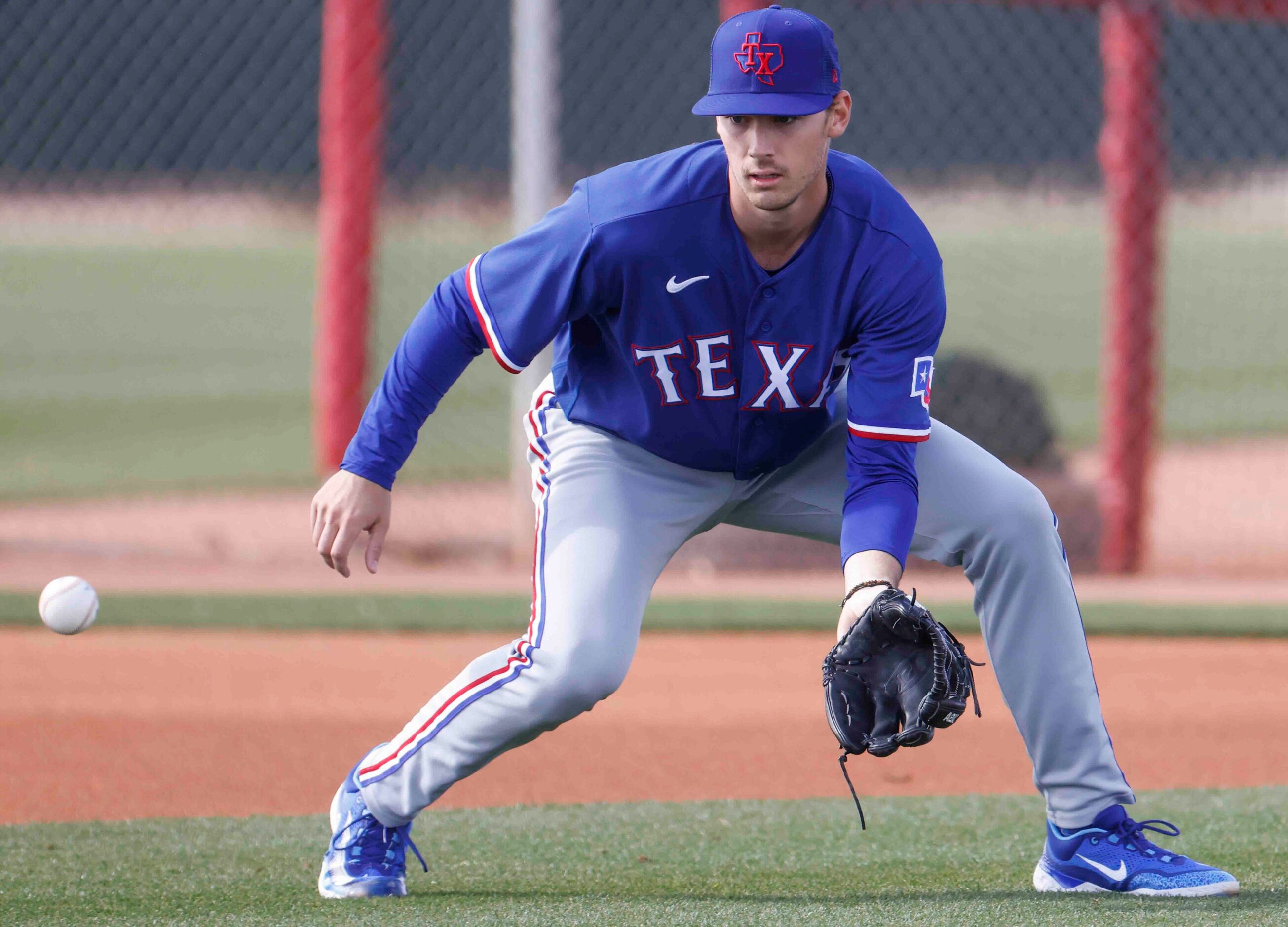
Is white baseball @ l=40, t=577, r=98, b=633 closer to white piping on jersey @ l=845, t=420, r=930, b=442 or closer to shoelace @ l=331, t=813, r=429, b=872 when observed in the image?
shoelace @ l=331, t=813, r=429, b=872

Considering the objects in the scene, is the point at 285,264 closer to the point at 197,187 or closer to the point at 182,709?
the point at 197,187

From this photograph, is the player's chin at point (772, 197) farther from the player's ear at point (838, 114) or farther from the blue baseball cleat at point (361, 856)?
the blue baseball cleat at point (361, 856)

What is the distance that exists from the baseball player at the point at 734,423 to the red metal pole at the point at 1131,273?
4.65 metres

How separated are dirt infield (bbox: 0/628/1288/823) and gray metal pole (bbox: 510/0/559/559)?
63.5 inches

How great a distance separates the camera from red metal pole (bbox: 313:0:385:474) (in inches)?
302

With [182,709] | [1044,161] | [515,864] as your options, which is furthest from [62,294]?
[515,864]

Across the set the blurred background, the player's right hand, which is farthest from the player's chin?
the blurred background

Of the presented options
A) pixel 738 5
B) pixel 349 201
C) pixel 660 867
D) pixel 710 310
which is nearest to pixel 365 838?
pixel 660 867

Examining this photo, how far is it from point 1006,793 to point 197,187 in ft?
77.6

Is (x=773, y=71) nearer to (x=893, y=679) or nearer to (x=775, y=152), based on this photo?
(x=775, y=152)

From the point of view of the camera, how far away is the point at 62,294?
1082 inches

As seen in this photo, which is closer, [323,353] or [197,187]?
[323,353]

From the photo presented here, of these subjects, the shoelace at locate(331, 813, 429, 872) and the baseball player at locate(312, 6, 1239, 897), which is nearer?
the baseball player at locate(312, 6, 1239, 897)

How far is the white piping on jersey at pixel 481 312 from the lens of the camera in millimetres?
2781
